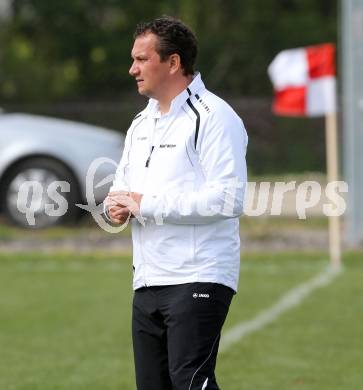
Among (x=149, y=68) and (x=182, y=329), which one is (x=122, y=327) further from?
(x=149, y=68)

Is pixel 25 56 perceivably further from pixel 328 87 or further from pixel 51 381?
pixel 51 381

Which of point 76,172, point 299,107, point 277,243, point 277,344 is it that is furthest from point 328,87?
point 277,344

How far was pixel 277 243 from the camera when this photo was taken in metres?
16.8

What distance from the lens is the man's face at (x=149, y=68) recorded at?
5.51 metres

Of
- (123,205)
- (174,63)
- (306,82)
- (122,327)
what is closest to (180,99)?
(174,63)

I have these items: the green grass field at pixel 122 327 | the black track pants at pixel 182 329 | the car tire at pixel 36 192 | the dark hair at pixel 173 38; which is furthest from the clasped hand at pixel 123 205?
the car tire at pixel 36 192

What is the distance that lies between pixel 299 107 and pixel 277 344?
587 cm

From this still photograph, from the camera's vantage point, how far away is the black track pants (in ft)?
17.9

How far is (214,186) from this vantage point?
5.34 metres

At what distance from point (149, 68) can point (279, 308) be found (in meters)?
6.37

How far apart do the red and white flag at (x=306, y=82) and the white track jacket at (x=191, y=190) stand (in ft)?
31.6

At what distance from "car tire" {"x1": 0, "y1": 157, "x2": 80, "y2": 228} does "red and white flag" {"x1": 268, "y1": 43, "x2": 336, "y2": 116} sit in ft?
12.1

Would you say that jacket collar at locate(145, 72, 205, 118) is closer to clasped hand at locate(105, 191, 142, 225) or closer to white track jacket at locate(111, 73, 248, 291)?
white track jacket at locate(111, 73, 248, 291)

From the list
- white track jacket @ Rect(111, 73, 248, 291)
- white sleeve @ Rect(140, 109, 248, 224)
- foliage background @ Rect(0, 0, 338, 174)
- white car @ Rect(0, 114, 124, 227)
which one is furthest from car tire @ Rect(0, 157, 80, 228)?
foliage background @ Rect(0, 0, 338, 174)
